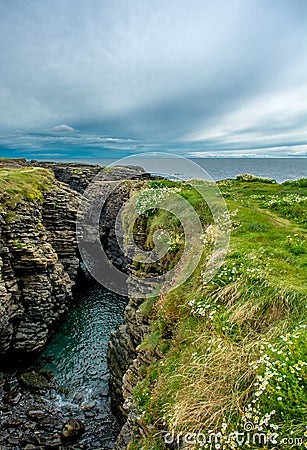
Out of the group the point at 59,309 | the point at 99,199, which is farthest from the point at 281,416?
the point at 99,199

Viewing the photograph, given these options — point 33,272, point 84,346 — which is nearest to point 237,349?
point 84,346

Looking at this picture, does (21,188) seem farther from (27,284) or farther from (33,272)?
(27,284)

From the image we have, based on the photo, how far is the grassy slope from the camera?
545 centimetres

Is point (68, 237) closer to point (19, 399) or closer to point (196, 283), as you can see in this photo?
point (19, 399)

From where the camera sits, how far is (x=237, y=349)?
7066mm

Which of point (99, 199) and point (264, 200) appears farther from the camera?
point (99, 199)

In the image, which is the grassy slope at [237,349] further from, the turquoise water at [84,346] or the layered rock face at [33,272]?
the layered rock face at [33,272]

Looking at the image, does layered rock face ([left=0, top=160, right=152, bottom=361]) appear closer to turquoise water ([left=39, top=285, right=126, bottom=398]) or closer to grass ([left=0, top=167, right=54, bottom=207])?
grass ([left=0, top=167, right=54, bottom=207])

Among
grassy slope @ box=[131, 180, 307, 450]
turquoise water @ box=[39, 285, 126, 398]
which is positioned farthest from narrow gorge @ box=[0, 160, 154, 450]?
grassy slope @ box=[131, 180, 307, 450]

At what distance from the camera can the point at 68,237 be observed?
134ft

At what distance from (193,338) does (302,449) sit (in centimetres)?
420

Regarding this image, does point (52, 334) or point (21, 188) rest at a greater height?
point (21, 188)

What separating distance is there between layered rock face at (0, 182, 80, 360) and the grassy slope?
20431 mm

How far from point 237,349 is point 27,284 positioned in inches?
1100
